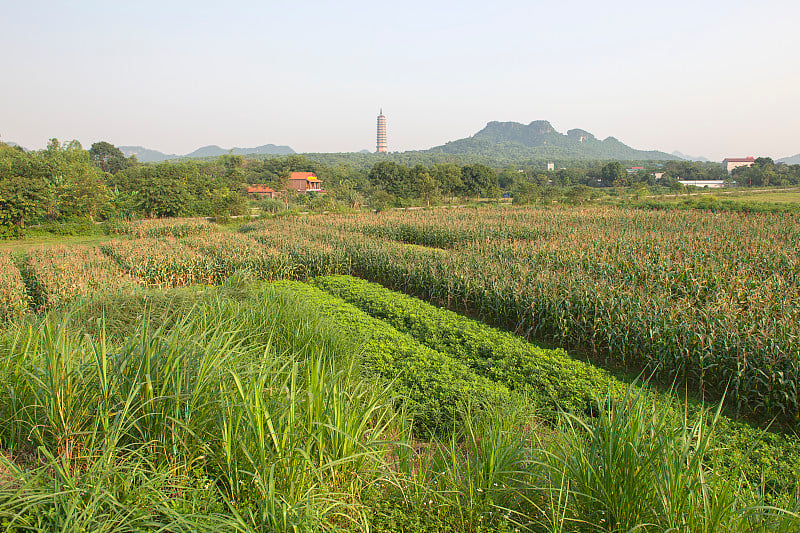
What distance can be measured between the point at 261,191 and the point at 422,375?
62150mm

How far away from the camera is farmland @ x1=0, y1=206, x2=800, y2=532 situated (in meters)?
2.76

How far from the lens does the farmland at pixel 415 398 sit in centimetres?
276

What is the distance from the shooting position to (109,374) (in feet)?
11.2

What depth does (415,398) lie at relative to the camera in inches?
223

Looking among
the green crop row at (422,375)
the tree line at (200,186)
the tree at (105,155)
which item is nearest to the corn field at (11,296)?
the green crop row at (422,375)

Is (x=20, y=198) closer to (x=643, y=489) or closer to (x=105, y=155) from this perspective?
(x=643, y=489)

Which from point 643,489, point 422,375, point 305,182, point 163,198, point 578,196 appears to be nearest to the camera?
point 643,489

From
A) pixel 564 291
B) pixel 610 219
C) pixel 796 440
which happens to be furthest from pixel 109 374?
pixel 610 219

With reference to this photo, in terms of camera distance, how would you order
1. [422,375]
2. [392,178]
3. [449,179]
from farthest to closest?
[392,178] < [449,179] < [422,375]

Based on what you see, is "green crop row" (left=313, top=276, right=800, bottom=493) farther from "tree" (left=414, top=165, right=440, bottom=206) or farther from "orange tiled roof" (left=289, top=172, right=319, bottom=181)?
"orange tiled roof" (left=289, top=172, right=319, bottom=181)

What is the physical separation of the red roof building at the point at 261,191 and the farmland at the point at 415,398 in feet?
159

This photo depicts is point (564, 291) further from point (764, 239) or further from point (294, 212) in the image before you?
point (294, 212)

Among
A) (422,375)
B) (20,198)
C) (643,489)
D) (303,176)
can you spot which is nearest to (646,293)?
(422,375)

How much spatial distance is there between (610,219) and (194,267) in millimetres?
22282
